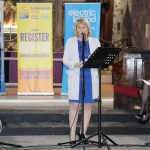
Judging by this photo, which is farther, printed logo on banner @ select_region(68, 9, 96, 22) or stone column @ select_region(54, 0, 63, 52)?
stone column @ select_region(54, 0, 63, 52)

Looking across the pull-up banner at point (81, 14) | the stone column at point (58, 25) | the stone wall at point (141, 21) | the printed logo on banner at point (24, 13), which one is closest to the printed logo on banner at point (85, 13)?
the pull-up banner at point (81, 14)

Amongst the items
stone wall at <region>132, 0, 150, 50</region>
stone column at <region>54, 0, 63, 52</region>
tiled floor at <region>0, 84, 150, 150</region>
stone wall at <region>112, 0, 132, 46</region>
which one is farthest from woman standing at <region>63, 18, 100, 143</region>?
stone wall at <region>112, 0, 132, 46</region>

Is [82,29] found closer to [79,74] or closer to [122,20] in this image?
[79,74]

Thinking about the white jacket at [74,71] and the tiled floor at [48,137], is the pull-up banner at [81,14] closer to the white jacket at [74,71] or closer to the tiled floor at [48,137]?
the tiled floor at [48,137]

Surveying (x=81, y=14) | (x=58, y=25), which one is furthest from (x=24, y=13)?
(x=58, y=25)

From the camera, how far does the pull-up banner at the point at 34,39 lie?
8305 mm

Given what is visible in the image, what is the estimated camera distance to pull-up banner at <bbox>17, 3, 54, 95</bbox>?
27.2ft

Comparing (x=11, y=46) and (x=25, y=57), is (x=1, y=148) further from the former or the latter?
(x=11, y=46)

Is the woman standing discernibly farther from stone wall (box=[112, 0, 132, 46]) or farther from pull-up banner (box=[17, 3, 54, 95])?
stone wall (box=[112, 0, 132, 46])

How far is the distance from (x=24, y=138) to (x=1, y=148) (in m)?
0.86

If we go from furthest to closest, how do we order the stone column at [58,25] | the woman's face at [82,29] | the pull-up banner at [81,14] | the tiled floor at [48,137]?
the stone column at [58,25] < the pull-up banner at [81,14] < the tiled floor at [48,137] < the woman's face at [82,29]

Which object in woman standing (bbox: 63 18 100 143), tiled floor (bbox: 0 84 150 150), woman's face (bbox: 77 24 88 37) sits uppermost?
woman's face (bbox: 77 24 88 37)

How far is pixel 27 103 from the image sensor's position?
7762 mm

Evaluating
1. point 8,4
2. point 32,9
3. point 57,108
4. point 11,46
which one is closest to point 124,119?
point 57,108
